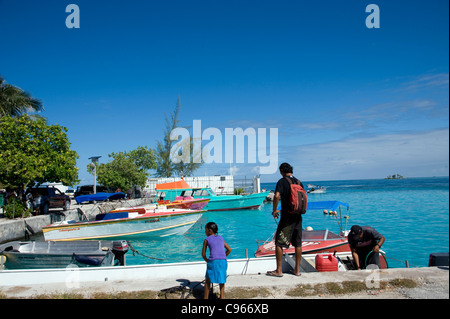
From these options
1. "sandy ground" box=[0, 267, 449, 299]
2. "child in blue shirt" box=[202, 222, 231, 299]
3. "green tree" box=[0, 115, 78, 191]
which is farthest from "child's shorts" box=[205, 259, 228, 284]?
"green tree" box=[0, 115, 78, 191]

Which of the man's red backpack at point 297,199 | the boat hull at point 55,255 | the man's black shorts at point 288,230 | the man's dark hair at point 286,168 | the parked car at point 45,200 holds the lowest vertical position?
the boat hull at point 55,255

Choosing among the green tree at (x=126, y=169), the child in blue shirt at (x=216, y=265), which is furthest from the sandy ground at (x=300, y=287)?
the green tree at (x=126, y=169)

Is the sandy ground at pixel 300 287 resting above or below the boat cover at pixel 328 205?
below

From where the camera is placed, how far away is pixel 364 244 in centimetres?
690

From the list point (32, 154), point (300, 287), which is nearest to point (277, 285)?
point (300, 287)

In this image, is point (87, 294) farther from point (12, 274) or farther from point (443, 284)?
point (443, 284)

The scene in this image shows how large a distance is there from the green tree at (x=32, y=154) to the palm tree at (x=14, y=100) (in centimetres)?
705

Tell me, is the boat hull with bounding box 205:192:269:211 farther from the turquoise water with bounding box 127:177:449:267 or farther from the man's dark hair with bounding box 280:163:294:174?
the man's dark hair with bounding box 280:163:294:174

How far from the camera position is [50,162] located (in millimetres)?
20531

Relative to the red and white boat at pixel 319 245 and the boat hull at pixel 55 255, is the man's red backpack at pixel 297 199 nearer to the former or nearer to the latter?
the red and white boat at pixel 319 245

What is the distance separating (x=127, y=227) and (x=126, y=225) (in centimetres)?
13

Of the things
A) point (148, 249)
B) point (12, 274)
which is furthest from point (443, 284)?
point (148, 249)

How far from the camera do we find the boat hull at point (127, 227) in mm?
15953
